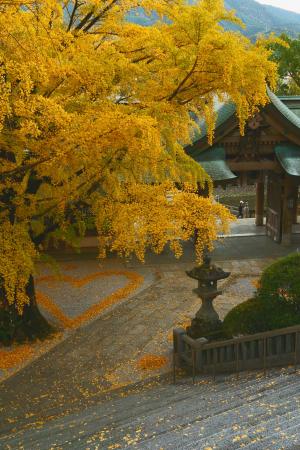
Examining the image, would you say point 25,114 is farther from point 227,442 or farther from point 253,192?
point 253,192

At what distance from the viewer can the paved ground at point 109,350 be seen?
890 centimetres

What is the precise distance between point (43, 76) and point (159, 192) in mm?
3255

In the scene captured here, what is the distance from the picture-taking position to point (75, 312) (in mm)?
13539

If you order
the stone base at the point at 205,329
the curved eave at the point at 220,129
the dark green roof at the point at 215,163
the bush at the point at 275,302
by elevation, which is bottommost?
the stone base at the point at 205,329

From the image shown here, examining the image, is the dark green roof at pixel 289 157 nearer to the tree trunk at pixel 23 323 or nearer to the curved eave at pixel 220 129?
the curved eave at pixel 220 129

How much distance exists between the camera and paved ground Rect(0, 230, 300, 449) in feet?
29.2

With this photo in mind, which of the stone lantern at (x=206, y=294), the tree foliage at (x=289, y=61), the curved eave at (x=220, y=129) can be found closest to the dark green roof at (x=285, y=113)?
the curved eave at (x=220, y=129)

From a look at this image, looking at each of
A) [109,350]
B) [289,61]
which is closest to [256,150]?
[109,350]

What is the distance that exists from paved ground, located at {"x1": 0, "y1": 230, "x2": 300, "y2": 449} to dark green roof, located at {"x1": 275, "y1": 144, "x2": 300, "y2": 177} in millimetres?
3576

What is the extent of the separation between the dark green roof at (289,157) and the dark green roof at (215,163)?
2.08 m

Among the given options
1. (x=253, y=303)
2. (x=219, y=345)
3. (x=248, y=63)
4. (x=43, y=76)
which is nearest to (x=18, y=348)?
(x=219, y=345)

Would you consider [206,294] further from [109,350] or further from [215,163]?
[215,163]

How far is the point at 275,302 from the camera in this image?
28.9ft

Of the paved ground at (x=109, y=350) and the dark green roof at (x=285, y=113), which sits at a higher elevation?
the dark green roof at (x=285, y=113)
